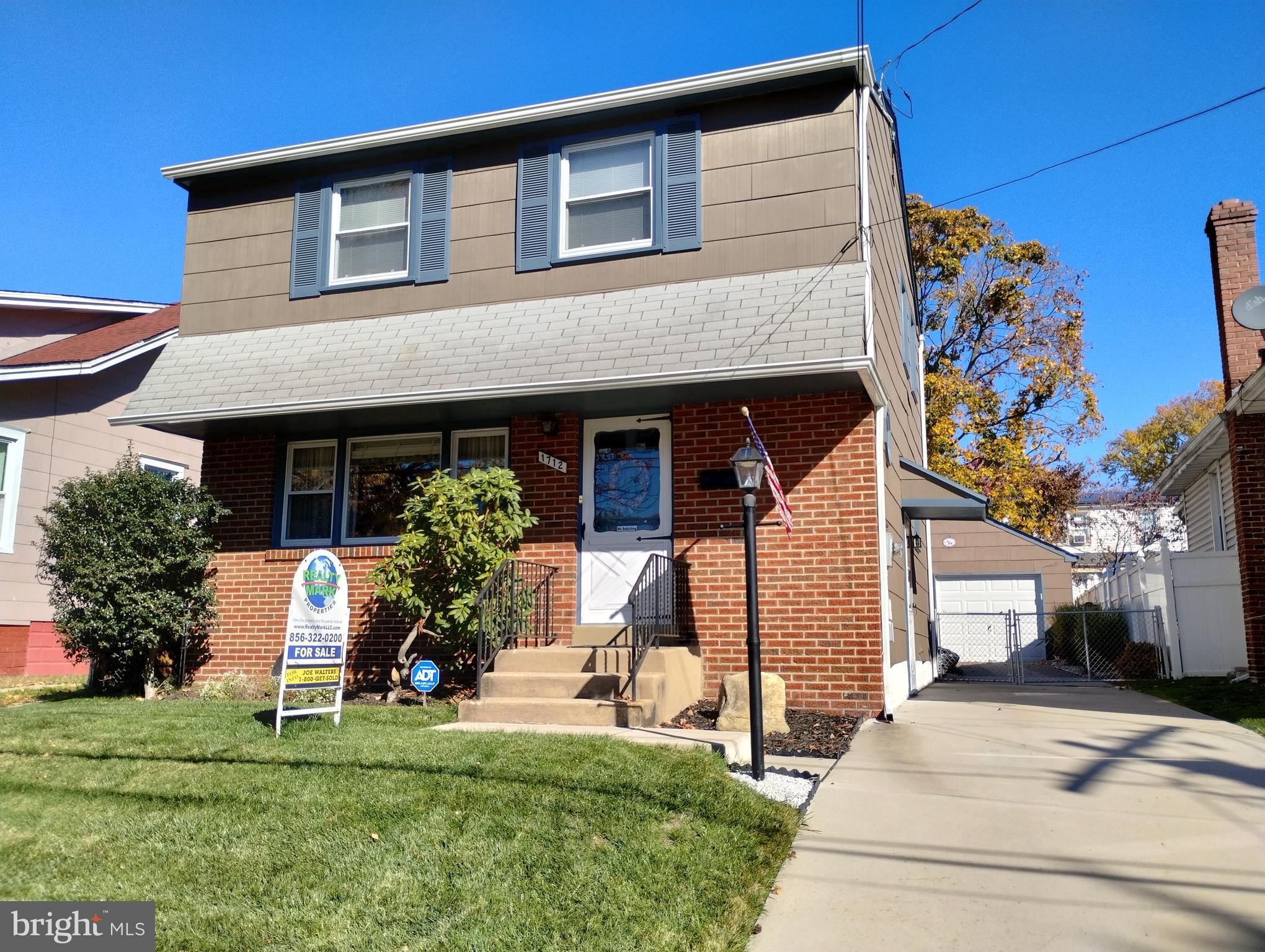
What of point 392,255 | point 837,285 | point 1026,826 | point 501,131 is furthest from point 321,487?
point 1026,826

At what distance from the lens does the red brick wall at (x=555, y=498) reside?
10312 mm

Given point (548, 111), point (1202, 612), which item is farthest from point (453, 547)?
point (1202, 612)

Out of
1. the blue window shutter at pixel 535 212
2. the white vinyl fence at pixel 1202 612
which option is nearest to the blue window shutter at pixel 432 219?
the blue window shutter at pixel 535 212

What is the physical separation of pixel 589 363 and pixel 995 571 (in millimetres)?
17135

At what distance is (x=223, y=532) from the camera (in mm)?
11680

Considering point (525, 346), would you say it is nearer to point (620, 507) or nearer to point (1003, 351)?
point (620, 507)

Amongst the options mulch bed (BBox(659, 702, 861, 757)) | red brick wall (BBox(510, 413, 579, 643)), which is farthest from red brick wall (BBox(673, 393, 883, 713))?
red brick wall (BBox(510, 413, 579, 643))

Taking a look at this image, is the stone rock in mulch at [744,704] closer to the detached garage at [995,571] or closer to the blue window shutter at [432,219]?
the blue window shutter at [432,219]

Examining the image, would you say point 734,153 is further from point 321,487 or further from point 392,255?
point 321,487

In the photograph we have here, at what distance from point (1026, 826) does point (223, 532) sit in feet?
30.3

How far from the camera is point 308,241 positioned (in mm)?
11656

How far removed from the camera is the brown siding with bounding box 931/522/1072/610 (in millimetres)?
23625

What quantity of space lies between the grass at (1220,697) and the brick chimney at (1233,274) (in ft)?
12.7

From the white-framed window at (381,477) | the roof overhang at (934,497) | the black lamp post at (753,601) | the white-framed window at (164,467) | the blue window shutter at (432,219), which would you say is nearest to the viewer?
the black lamp post at (753,601)
